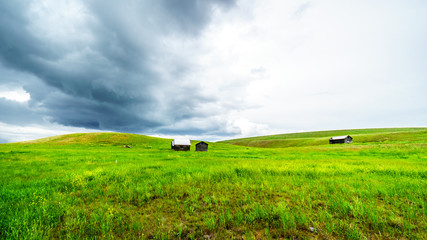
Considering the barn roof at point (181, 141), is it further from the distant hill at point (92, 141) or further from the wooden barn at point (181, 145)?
the distant hill at point (92, 141)

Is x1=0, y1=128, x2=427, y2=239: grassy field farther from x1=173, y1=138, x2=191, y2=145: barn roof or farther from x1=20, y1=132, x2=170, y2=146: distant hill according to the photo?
x1=20, y1=132, x2=170, y2=146: distant hill

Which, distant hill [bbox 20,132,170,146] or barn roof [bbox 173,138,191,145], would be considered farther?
distant hill [bbox 20,132,170,146]

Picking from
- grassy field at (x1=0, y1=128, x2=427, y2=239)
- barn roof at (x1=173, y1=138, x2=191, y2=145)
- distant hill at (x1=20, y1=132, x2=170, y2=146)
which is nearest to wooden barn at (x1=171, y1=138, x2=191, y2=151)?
barn roof at (x1=173, y1=138, x2=191, y2=145)

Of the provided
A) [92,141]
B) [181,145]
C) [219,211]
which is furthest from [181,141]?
[92,141]

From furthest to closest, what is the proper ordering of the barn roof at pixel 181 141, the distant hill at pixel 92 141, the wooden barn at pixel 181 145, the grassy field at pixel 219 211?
the distant hill at pixel 92 141, the barn roof at pixel 181 141, the wooden barn at pixel 181 145, the grassy field at pixel 219 211

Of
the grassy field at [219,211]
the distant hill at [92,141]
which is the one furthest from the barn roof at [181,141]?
the grassy field at [219,211]

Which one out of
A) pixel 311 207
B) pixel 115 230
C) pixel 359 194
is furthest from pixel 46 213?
pixel 359 194

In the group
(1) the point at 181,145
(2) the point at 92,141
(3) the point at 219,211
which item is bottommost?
(1) the point at 181,145

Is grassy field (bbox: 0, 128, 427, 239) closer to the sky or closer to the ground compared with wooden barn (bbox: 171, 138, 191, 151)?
closer to the sky

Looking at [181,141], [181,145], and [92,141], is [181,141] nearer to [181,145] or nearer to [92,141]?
[181,145]

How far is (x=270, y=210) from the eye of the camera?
4.61 m

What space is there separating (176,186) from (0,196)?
20.4ft

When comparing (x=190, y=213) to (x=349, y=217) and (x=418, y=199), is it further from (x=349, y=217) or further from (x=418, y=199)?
(x=418, y=199)

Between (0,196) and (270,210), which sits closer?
(270,210)
